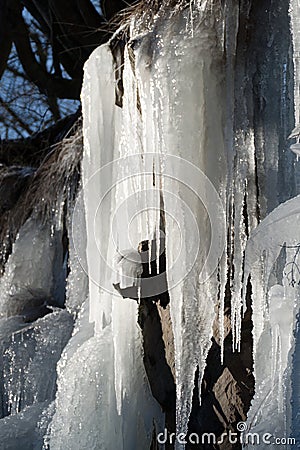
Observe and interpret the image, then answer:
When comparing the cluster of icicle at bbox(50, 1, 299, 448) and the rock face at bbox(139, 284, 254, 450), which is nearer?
the cluster of icicle at bbox(50, 1, 299, 448)

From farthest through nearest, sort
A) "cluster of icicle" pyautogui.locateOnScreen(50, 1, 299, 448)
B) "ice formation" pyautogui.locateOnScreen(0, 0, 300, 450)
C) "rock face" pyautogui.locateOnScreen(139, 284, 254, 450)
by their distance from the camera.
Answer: "rock face" pyautogui.locateOnScreen(139, 284, 254, 450) < "cluster of icicle" pyautogui.locateOnScreen(50, 1, 299, 448) < "ice formation" pyautogui.locateOnScreen(0, 0, 300, 450)

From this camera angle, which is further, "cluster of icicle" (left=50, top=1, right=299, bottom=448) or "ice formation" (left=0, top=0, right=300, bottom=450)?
"cluster of icicle" (left=50, top=1, right=299, bottom=448)

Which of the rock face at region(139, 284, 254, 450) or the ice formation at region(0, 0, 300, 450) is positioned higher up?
the ice formation at region(0, 0, 300, 450)

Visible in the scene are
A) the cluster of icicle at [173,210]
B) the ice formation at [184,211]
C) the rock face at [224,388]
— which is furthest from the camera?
the rock face at [224,388]

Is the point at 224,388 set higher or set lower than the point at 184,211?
lower

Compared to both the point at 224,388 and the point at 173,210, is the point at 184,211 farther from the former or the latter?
the point at 224,388

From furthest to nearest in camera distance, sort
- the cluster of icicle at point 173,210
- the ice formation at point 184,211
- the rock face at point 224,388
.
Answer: the rock face at point 224,388 → the cluster of icicle at point 173,210 → the ice formation at point 184,211

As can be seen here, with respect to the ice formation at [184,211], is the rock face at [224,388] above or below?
below

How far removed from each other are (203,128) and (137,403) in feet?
3.38

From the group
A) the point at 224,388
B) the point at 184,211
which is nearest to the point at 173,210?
the point at 184,211

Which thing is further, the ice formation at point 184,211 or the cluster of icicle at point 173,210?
the cluster of icicle at point 173,210

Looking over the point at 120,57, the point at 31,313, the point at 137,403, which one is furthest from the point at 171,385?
the point at 31,313

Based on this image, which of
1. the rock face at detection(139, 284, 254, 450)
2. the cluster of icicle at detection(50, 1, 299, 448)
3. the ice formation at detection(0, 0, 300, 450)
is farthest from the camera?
the rock face at detection(139, 284, 254, 450)

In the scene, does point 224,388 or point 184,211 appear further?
point 224,388
